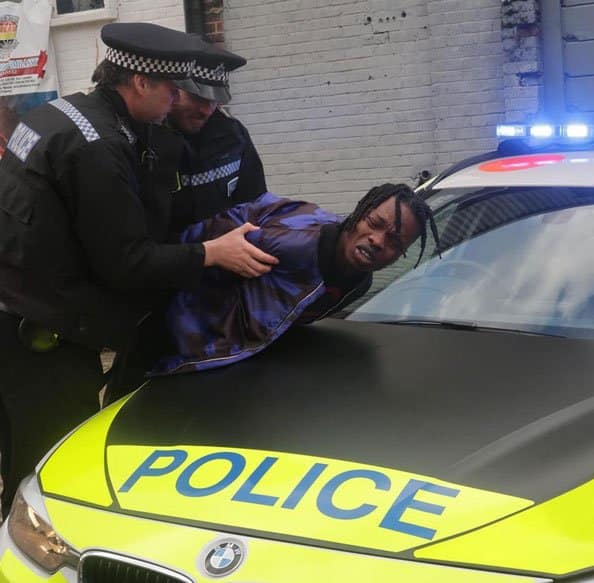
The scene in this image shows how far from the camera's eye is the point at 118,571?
1.96 metres

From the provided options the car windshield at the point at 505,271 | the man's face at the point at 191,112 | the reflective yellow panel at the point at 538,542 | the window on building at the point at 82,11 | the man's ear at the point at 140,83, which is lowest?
the reflective yellow panel at the point at 538,542

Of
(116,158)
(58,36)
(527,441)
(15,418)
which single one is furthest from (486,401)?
(58,36)

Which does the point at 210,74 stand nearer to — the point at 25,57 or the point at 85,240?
the point at 85,240

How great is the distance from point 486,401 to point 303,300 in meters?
0.71

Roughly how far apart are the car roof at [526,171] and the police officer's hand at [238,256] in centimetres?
103

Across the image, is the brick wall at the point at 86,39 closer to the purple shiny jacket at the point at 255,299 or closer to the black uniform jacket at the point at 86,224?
the black uniform jacket at the point at 86,224

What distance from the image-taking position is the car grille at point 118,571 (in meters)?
1.89

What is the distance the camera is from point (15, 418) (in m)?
2.97

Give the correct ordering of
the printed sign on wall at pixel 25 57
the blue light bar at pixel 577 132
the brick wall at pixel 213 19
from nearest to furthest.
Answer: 1. the blue light bar at pixel 577 132
2. the brick wall at pixel 213 19
3. the printed sign on wall at pixel 25 57

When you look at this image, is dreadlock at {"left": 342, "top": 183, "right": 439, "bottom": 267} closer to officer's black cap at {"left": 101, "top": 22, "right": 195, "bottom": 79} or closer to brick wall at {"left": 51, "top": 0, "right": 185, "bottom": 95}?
officer's black cap at {"left": 101, "top": 22, "right": 195, "bottom": 79}

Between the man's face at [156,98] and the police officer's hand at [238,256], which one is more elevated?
the man's face at [156,98]

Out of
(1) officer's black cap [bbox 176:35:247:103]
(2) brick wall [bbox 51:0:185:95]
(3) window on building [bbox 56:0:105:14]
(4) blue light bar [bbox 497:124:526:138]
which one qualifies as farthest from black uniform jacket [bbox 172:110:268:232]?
(3) window on building [bbox 56:0:105:14]

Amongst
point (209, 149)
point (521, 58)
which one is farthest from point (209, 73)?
point (521, 58)

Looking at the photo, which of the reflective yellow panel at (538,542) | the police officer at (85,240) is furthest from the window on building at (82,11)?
the reflective yellow panel at (538,542)
